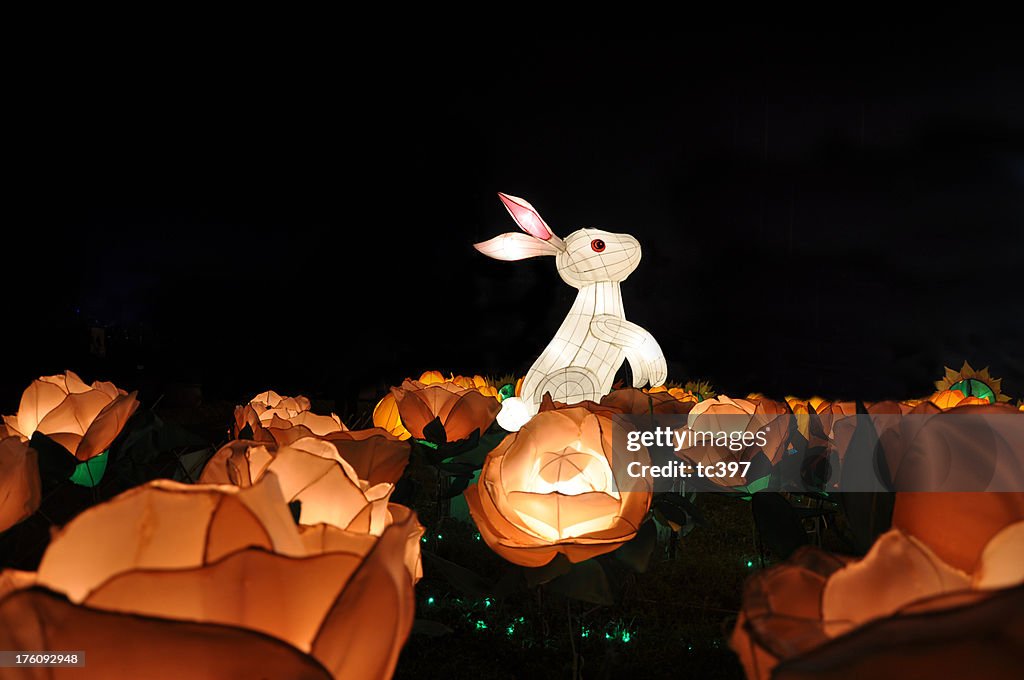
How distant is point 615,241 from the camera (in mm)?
1887

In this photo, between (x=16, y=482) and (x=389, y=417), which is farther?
(x=389, y=417)

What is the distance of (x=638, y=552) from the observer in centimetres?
37

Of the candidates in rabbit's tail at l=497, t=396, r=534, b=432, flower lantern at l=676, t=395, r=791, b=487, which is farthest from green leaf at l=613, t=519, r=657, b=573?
rabbit's tail at l=497, t=396, r=534, b=432

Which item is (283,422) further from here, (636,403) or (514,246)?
(514,246)

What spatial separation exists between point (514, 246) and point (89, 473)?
1.47 m

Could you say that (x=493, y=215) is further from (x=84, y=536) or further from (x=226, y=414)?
(x=84, y=536)

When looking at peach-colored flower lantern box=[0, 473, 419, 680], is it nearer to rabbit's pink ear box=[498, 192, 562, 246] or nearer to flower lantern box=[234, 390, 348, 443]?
flower lantern box=[234, 390, 348, 443]

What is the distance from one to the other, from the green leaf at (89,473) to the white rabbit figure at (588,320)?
1.20m

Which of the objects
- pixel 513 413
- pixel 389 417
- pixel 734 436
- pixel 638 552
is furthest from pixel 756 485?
pixel 513 413

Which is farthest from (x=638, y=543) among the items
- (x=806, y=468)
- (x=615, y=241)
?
(x=615, y=241)

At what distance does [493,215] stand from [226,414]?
140cm

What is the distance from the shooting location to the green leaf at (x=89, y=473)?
478mm

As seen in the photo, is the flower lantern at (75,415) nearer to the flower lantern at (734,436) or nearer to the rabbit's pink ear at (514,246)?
the flower lantern at (734,436)

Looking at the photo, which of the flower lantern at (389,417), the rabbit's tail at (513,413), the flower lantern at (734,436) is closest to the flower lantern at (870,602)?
the flower lantern at (734,436)
